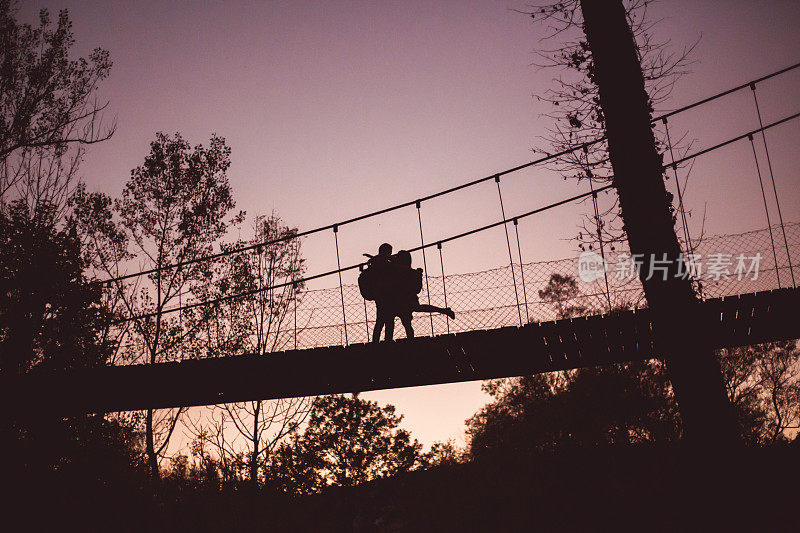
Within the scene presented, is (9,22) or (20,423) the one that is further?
(9,22)

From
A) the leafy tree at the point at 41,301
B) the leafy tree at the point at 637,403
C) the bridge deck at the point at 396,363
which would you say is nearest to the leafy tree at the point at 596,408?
the leafy tree at the point at 637,403

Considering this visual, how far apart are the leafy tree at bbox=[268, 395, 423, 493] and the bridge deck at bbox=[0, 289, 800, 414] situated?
7.48 m

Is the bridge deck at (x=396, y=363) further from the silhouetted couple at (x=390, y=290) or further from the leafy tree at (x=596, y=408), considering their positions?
the leafy tree at (x=596, y=408)

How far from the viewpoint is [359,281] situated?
248 inches

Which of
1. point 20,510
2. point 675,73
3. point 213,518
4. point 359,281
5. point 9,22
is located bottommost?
point 213,518

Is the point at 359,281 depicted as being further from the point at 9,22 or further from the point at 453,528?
the point at 453,528

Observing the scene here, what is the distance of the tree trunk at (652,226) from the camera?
2.78 meters

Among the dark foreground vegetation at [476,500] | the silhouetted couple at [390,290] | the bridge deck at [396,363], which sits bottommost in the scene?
the dark foreground vegetation at [476,500]

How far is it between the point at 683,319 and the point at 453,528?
1065cm

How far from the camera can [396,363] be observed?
19.9 ft

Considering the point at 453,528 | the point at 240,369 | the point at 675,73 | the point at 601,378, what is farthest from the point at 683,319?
the point at 601,378

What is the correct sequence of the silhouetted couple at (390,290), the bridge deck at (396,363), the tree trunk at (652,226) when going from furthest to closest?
1. the silhouetted couple at (390,290)
2. the bridge deck at (396,363)
3. the tree trunk at (652,226)

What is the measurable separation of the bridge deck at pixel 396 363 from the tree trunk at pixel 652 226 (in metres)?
2.77

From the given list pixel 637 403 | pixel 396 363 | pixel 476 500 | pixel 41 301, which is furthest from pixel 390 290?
pixel 637 403
